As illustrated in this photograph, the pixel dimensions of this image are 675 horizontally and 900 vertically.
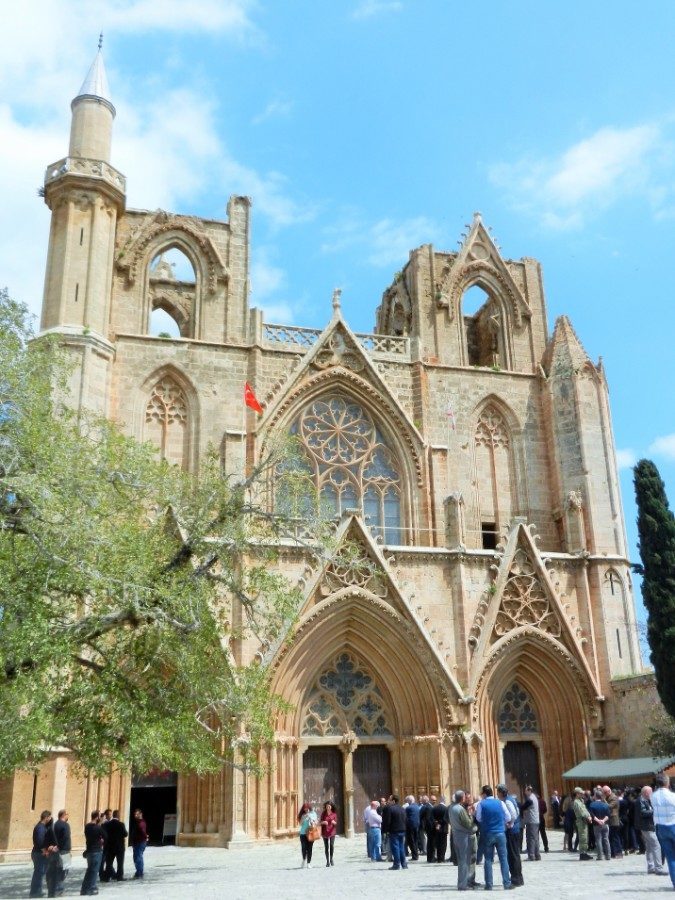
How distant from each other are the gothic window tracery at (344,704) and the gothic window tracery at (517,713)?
9.88ft

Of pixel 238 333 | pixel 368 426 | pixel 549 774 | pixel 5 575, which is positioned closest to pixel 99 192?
pixel 238 333

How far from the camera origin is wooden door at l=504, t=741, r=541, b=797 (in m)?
22.9

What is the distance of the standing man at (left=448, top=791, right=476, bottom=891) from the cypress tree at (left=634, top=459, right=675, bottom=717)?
891 cm

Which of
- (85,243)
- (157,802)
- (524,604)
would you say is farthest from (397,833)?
(85,243)

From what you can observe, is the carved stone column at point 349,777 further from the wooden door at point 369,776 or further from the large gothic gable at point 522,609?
the large gothic gable at point 522,609

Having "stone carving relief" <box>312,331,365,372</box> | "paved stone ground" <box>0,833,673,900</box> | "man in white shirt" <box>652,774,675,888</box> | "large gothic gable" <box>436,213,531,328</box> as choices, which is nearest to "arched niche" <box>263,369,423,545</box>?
"stone carving relief" <box>312,331,365,372</box>

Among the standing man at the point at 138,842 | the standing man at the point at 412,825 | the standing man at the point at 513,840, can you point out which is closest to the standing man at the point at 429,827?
the standing man at the point at 412,825

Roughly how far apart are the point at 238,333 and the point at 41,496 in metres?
14.1

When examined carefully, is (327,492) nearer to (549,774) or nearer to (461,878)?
(549,774)

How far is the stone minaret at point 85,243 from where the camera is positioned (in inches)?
944

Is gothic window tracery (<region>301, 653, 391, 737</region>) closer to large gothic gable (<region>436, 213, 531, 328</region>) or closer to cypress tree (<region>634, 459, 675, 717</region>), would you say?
cypress tree (<region>634, 459, 675, 717</region>)

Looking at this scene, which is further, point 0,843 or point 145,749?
point 0,843

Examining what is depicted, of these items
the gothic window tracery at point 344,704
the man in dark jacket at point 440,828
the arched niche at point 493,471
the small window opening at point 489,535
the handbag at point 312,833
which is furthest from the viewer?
the arched niche at point 493,471

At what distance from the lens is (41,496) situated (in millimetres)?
13305
